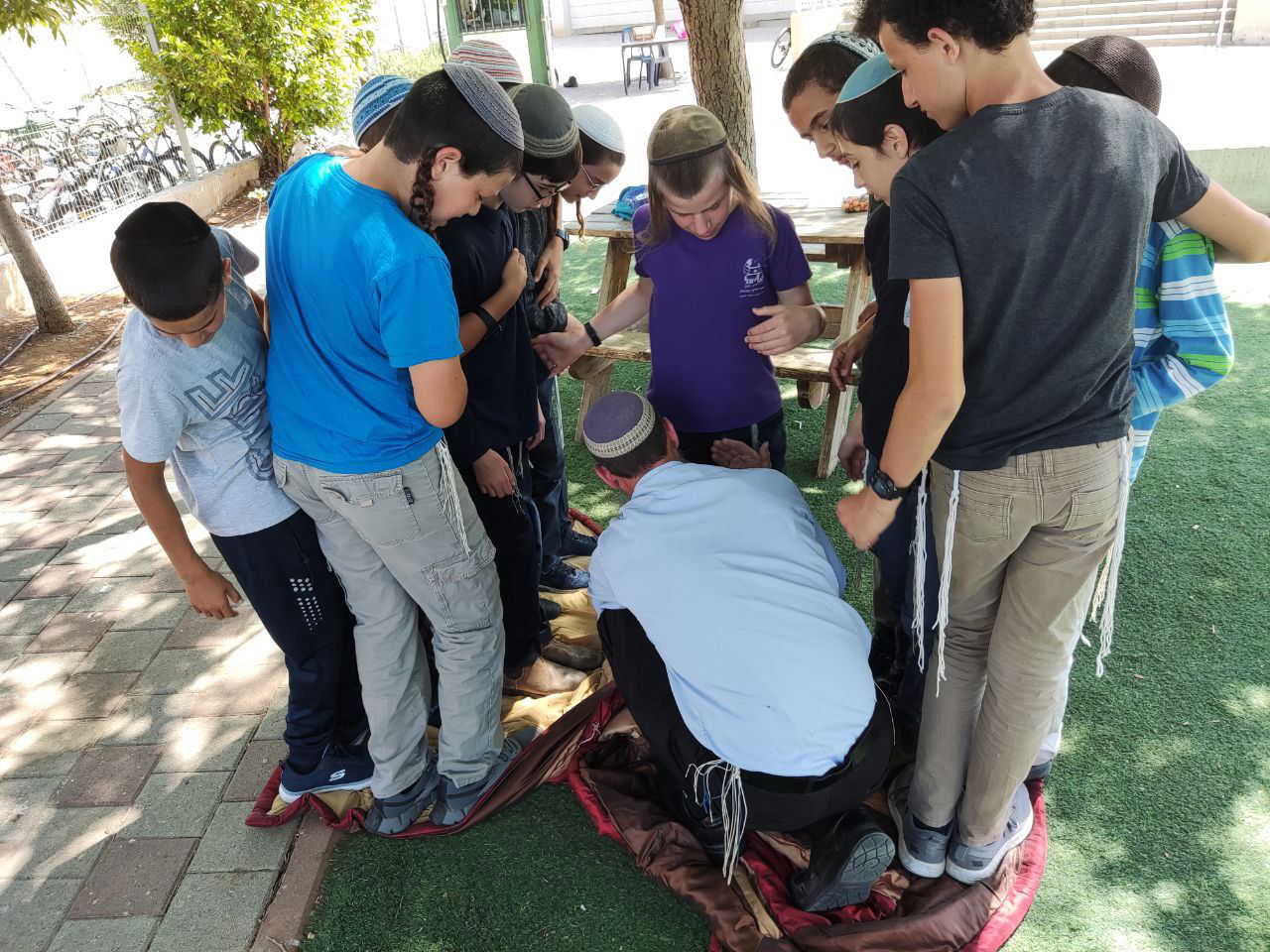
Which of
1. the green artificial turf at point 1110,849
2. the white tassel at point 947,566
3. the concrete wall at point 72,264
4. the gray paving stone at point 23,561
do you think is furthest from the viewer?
the concrete wall at point 72,264

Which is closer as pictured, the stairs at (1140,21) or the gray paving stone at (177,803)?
the gray paving stone at (177,803)

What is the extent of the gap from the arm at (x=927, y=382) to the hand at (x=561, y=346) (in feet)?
5.19

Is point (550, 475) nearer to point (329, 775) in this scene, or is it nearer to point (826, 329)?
point (329, 775)

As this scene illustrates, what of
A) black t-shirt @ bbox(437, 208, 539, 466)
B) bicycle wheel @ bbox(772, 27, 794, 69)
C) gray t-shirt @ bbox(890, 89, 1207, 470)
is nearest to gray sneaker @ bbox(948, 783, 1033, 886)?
gray t-shirt @ bbox(890, 89, 1207, 470)

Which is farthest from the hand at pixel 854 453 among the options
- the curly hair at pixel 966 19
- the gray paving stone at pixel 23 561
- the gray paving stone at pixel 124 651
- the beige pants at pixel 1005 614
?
Answer: the gray paving stone at pixel 23 561

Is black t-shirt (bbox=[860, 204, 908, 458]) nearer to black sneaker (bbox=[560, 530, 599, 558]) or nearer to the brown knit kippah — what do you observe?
the brown knit kippah

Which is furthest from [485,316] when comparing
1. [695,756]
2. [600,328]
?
[695,756]

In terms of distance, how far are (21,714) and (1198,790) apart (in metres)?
Result: 3.66

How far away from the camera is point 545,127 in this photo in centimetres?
226

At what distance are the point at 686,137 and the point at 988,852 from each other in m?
1.98

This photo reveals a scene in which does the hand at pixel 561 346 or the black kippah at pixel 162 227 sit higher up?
the black kippah at pixel 162 227

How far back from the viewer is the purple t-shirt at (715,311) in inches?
103

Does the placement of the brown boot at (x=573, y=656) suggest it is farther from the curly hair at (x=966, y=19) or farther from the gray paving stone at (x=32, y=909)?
the curly hair at (x=966, y=19)

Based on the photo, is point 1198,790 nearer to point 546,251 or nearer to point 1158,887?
point 1158,887
